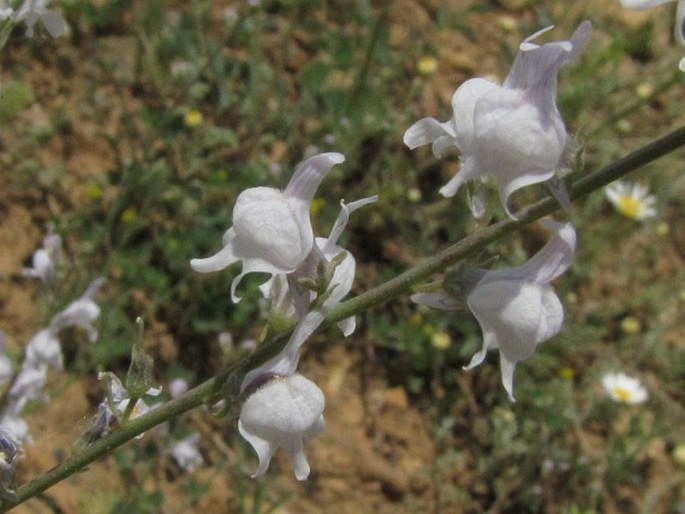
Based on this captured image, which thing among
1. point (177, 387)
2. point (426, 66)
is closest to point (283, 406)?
point (177, 387)

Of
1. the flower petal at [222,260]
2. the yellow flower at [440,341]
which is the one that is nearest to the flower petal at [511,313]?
the flower petal at [222,260]

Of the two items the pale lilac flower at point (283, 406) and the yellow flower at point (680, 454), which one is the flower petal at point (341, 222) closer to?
the pale lilac flower at point (283, 406)

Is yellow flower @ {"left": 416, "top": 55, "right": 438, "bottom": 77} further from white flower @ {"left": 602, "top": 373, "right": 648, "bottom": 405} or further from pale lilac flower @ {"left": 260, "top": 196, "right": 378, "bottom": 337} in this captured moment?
pale lilac flower @ {"left": 260, "top": 196, "right": 378, "bottom": 337}

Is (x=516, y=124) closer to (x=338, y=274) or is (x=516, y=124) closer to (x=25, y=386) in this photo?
(x=338, y=274)

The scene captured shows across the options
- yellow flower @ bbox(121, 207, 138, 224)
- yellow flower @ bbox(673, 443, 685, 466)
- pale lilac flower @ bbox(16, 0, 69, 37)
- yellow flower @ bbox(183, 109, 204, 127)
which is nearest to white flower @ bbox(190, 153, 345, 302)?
pale lilac flower @ bbox(16, 0, 69, 37)

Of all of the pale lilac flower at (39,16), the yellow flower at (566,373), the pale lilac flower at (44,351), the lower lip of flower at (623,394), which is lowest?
the lower lip of flower at (623,394)

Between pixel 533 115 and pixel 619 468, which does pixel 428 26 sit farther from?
pixel 533 115
